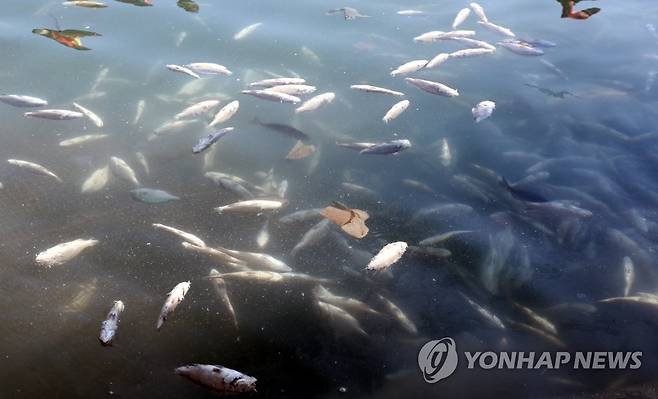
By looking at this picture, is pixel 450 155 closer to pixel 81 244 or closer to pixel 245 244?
pixel 245 244

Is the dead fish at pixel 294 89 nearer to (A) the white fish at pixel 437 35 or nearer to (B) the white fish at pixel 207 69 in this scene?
(B) the white fish at pixel 207 69

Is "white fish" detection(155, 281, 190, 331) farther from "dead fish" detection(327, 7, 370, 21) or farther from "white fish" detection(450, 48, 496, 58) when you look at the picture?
"dead fish" detection(327, 7, 370, 21)

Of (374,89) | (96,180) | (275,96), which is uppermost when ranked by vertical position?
(374,89)

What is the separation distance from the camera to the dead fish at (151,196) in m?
3.79

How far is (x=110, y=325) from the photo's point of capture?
2.86m

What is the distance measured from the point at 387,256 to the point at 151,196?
1903mm

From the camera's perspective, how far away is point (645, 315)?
3.31 m

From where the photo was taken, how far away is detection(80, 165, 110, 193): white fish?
3842 millimetres

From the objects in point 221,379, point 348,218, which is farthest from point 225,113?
point 221,379

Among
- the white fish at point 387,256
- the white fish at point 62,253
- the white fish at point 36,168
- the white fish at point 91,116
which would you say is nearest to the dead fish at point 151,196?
the white fish at point 62,253

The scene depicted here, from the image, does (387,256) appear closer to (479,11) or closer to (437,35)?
(437,35)

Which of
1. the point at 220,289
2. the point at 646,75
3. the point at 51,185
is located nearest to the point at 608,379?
the point at 220,289

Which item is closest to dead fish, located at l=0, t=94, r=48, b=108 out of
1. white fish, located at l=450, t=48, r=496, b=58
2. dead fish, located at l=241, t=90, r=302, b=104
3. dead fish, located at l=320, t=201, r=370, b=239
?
dead fish, located at l=241, t=90, r=302, b=104

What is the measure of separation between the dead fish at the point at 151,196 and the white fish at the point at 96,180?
0.28 metres
